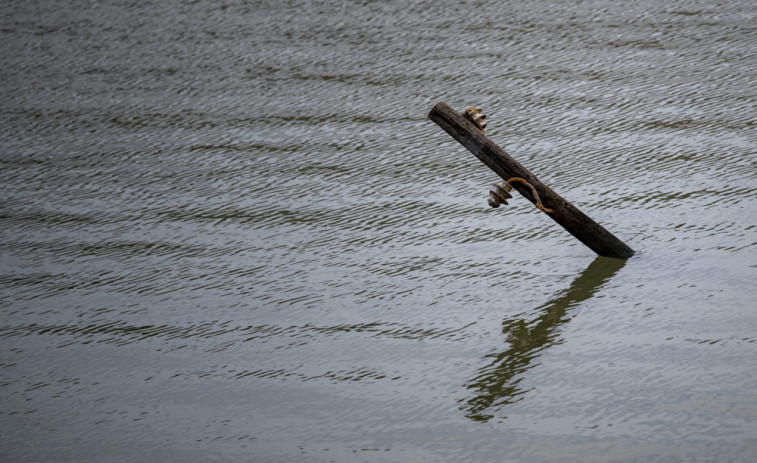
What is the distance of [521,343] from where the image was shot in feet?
8.69

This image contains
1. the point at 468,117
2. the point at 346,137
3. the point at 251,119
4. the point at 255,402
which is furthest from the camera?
the point at 251,119

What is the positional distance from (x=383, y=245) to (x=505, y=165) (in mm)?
684

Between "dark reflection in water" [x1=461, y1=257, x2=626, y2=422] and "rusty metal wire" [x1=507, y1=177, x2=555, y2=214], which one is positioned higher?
"rusty metal wire" [x1=507, y1=177, x2=555, y2=214]

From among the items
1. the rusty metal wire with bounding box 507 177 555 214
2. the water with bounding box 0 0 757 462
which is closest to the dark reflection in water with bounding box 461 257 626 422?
the water with bounding box 0 0 757 462

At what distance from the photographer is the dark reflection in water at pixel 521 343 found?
2381 mm

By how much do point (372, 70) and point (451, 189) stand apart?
158 cm

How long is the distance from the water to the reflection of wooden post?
6.7 inches

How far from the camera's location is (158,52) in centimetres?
584

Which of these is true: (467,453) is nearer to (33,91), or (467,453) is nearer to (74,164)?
(74,164)

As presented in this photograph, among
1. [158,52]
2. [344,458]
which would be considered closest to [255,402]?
[344,458]

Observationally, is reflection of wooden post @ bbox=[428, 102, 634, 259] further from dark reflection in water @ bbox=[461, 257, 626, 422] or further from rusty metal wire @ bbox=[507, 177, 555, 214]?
dark reflection in water @ bbox=[461, 257, 626, 422]

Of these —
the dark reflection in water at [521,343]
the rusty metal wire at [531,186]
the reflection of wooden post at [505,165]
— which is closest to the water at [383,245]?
the dark reflection in water at [521,343]

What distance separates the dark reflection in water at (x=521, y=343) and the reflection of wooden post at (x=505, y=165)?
0.14m

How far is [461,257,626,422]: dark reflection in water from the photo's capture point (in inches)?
93.7
